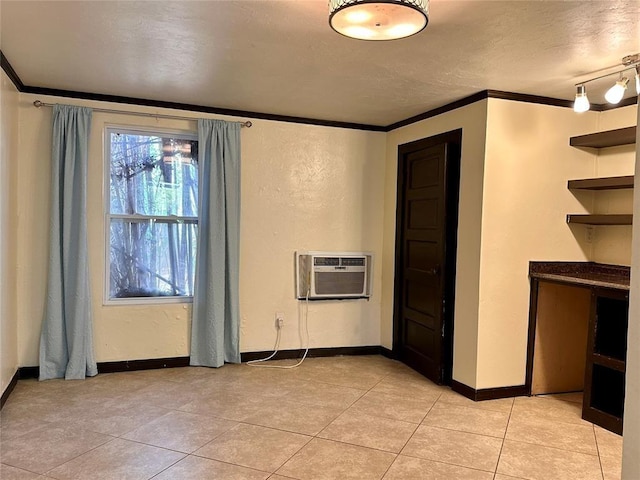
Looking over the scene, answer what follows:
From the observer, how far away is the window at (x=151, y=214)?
396 centimetres

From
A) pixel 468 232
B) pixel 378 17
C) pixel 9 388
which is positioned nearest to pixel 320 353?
pixel 468 232

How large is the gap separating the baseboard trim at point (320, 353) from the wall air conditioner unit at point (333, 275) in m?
0.51

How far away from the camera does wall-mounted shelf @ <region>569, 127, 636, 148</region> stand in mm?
3354

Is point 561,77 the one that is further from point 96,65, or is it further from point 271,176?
point 96,65

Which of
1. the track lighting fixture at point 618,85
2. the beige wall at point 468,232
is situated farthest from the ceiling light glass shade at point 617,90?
the beige wall at point 468,232

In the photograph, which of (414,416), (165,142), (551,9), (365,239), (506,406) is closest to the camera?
(551,9)

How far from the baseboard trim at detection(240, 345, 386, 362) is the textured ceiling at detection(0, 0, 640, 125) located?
7.37ft

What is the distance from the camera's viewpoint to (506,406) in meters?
3.41

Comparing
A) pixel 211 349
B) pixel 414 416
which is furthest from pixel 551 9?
pixel 211 349

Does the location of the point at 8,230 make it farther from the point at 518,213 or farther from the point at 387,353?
the point at 518,213

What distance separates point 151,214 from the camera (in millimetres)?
4043

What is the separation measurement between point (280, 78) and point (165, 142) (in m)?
1.38

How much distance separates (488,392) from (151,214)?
119 inches

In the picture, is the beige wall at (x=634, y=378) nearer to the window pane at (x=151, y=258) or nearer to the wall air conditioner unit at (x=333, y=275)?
the wall air conditioner unit at (x=333, y=275)
